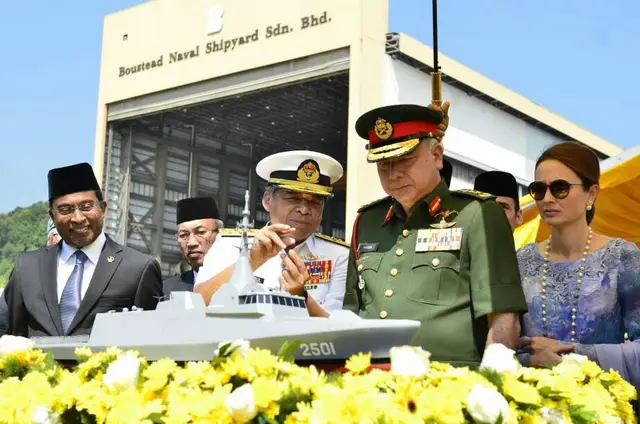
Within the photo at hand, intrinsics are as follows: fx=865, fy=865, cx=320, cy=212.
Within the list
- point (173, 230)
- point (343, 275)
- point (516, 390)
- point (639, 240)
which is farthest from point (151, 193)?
point (516, 390)

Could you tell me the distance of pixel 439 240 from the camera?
11.0 feet

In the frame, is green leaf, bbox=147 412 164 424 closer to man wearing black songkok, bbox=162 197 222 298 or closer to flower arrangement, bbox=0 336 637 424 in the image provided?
flower arrangement, bbox=0 336 637 424

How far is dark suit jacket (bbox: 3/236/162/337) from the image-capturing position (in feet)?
14.4

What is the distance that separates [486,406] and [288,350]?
1.93 feet

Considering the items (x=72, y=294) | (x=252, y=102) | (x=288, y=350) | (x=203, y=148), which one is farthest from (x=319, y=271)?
(x=203, y=148)

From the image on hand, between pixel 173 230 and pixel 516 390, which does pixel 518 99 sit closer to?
pixel 173 230

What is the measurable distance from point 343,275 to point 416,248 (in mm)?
1134

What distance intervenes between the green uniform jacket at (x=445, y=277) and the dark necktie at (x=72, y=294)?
1.59 m

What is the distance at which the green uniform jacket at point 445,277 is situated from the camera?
3146mm

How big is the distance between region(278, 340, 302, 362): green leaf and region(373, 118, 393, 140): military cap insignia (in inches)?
45.4

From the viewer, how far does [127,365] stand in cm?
264

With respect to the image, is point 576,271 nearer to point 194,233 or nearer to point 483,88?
point 194,233

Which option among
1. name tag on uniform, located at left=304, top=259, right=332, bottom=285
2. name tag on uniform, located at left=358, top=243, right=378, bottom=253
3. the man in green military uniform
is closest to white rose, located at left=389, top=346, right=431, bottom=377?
the man in green military uniform

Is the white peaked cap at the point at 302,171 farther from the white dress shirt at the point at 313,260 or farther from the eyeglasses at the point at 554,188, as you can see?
the eyeglasses at the point at 554,188
